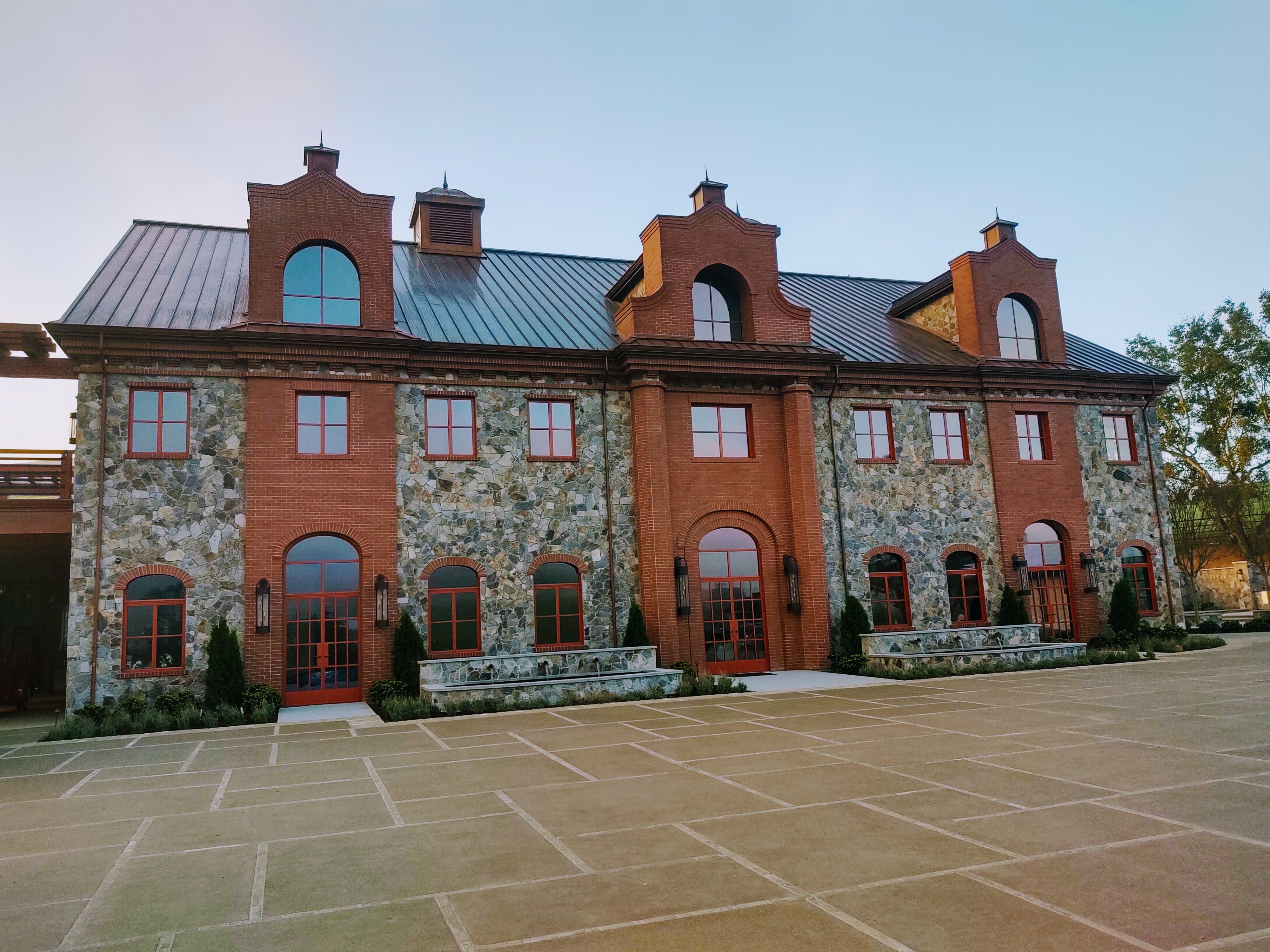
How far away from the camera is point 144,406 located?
17062mm

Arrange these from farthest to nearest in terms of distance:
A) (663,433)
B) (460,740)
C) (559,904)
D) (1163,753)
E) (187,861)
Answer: (663,433) < (460,740) < (1163,753) < (187,861) < (559,904)

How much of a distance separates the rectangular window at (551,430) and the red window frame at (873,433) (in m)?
7.50

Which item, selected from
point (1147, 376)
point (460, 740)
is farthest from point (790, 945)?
point (1147, 376)

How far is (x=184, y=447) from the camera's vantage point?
1711 centimetres

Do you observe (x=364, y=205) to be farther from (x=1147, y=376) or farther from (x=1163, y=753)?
(x=1147, y=376)

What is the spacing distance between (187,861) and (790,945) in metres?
4.79

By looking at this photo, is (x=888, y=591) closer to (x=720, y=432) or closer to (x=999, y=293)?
(x=720, y=432)

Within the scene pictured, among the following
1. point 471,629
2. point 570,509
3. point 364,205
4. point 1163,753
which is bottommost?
point 1163,753

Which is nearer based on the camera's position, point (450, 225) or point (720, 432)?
point (720, 432)

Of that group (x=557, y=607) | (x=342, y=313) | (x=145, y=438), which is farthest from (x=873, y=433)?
(x=145, y=438)

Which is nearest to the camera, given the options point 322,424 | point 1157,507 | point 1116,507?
point 322,424

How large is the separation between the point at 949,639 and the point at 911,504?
3.67m

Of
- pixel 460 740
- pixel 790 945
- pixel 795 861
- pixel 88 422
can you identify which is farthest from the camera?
pixel 88 422

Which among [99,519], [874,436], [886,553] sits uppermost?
[874,436]
